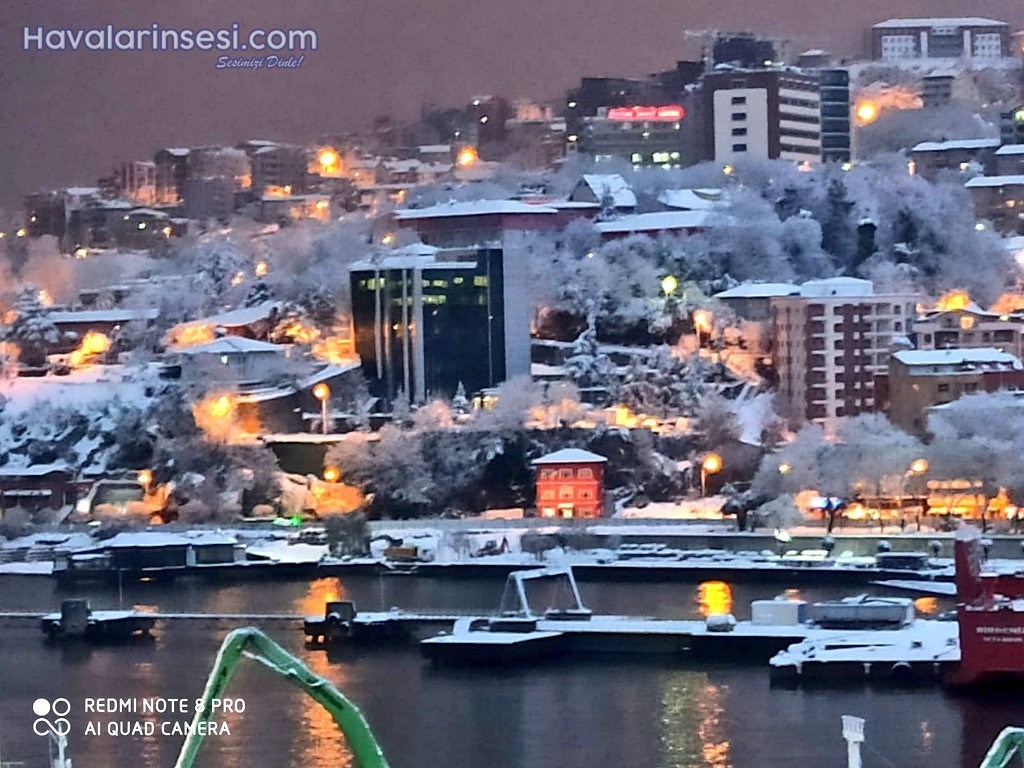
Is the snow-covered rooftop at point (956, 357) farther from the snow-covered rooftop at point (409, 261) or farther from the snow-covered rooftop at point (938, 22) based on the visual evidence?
the snow-covered rooftop at point (409, 261)

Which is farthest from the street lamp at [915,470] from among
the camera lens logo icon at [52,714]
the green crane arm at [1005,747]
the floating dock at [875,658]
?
the green crane arm at [1005,747]

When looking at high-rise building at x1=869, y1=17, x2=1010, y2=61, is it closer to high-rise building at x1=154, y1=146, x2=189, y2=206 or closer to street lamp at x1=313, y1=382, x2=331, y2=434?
street lamp at x1=313, y1=382, x2=331, y2=434

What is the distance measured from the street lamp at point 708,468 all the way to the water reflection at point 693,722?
695mm

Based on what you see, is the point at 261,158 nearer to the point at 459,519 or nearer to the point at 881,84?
the point at 459,519

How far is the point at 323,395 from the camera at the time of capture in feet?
19.7

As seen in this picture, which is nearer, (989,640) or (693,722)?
(693,722)

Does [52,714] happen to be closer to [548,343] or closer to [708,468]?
[548,343]

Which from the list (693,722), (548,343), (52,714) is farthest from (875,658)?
(52,714)

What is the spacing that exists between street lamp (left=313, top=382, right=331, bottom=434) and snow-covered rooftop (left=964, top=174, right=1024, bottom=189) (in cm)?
196

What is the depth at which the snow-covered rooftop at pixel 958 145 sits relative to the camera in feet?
19.4

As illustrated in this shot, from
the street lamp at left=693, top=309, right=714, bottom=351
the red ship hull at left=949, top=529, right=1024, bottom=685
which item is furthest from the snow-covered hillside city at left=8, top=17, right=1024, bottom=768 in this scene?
the red ship hull at left=949, top=529, right=1024, bottom=685

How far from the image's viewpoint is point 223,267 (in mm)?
6152

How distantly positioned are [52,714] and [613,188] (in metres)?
2.40

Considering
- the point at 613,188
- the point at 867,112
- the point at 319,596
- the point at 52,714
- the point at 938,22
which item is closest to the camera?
the point at 52,714
